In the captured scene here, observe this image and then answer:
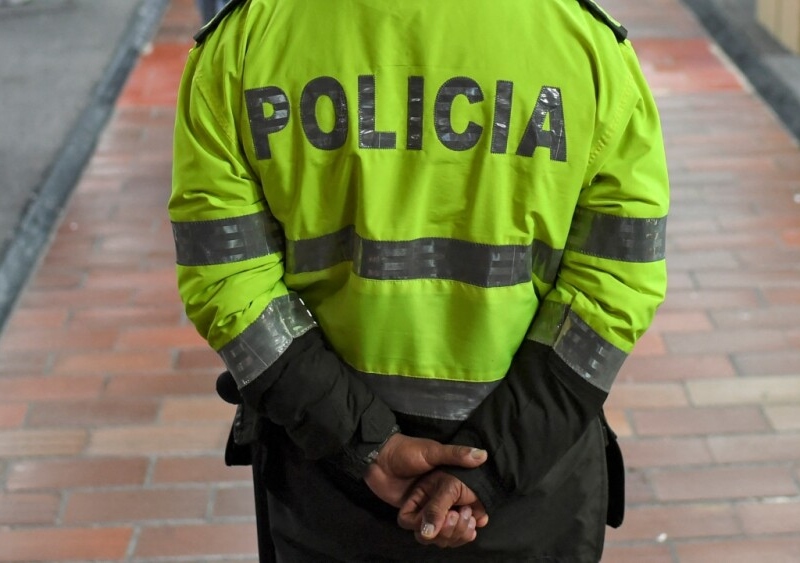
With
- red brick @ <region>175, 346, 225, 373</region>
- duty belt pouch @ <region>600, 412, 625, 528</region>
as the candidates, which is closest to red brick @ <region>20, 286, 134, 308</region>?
red brick @ <region>175, 346, 225, 373</region>

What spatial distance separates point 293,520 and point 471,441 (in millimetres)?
282

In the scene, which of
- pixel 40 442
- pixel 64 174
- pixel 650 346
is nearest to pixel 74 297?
pixel 40 442

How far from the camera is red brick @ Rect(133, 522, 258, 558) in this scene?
7.22 ft

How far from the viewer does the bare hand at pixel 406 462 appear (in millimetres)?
1132

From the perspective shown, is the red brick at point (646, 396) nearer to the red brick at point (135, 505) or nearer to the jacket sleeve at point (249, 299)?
the red brick at point (135, 505)

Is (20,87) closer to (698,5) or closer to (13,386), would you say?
(13,386)

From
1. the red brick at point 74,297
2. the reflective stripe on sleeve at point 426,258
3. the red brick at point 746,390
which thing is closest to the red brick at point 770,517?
the red brick at point 746,390

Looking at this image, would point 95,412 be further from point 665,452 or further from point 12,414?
point 665,452

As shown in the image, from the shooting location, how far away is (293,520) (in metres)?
1.27

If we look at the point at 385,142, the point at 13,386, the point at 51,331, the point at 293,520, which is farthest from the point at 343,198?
the point at 51,331

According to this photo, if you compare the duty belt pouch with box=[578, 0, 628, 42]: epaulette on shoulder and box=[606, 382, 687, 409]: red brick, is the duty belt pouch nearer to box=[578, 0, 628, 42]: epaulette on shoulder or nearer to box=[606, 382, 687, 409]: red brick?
box=[578, 0, 628, 42]: epaulette on shoulder

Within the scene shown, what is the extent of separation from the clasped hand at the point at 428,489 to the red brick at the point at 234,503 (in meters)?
1.19

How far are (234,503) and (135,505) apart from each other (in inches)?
9.4

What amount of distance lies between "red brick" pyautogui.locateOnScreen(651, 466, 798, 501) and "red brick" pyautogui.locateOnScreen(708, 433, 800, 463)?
0.04 metres
